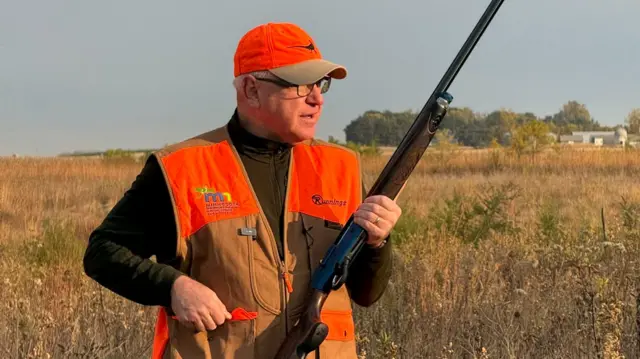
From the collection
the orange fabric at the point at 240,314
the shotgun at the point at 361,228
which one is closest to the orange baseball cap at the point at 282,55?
the shotgun at the point at 361,228

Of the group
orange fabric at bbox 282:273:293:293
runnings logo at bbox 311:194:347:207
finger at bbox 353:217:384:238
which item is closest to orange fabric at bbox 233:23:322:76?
runnings logo at bbox 311:194:347:207

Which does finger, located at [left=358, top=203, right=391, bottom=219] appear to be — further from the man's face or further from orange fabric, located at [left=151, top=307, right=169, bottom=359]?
orange fabric, located at [left=151, top=307, right=169, bottom=359]

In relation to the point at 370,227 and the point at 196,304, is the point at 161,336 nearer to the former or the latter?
the point at 196,304

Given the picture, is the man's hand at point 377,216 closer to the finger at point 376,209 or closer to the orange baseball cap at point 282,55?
the finger at point 376,209

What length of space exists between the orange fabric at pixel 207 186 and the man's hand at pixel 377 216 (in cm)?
33

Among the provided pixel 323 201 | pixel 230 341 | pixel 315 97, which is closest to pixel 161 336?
pixel 230 341

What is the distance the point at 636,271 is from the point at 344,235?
368 centimetres

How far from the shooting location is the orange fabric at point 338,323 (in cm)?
225

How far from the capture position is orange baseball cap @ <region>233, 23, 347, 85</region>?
2.20m

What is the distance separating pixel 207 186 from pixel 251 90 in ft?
1.12

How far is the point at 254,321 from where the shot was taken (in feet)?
6.97

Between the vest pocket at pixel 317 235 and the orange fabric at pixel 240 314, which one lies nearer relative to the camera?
the orange fabric at pixel 240 314

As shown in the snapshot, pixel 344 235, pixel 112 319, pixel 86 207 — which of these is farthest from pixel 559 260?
pixel 86 207

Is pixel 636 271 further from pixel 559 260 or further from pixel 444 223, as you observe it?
pixel 444 223
